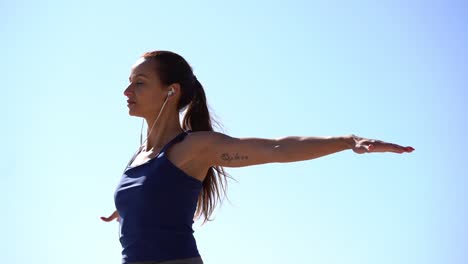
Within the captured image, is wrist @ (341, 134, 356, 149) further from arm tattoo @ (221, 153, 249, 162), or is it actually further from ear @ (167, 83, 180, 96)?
ear @ (167, 83, 180, 96)

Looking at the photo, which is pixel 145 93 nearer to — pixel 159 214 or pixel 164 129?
pixel 164 129

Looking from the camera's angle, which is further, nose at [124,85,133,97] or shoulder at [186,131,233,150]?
nose at [124,85,133,97]

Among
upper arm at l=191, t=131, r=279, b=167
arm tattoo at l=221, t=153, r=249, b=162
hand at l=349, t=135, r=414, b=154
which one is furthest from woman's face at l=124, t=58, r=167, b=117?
hand at l=349, t=135, r=414, b=154

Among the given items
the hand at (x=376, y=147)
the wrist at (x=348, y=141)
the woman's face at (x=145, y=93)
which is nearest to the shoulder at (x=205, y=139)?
the woman's face at (x=145, y=93)

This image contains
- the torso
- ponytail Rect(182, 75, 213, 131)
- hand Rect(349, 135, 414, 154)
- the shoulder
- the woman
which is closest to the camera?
hand Rect(349, 135, 414, 154)

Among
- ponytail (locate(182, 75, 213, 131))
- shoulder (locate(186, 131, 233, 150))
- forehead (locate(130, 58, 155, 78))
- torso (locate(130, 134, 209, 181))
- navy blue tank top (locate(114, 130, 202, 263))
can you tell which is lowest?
navy blue tank top (locate(114, 130, 202, 263))

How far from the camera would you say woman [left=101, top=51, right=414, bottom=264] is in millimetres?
6133

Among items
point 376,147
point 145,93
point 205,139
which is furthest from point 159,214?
point 376,147

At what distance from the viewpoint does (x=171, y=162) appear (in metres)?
6.58

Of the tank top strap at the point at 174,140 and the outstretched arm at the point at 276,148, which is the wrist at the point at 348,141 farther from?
the tank top strap at the point at 174,140

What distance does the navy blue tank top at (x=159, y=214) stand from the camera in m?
6.33

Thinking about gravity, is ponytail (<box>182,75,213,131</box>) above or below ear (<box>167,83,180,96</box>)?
below

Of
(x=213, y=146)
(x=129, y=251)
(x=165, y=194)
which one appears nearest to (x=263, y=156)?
(x=213, y=146)

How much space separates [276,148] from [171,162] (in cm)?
98
